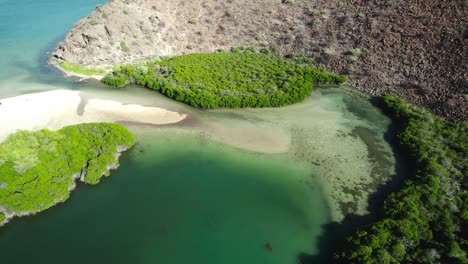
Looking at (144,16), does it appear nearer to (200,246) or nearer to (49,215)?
(49,215)

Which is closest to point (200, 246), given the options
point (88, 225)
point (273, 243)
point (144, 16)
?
point (273, 243)

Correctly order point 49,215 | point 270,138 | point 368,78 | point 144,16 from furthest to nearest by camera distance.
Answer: point 144,16 → point 368,78 → point 270,138 → point 49,215

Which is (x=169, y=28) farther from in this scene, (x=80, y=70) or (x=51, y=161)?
(x=51, y=161)

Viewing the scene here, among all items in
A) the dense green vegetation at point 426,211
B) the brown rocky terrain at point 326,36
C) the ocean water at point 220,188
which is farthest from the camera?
the brown rocky terrain at point 326,36

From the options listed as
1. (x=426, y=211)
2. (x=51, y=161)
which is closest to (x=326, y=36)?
(x=426, y=211)

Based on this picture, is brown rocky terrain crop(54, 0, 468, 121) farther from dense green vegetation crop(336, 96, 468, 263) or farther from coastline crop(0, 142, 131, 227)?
coastline crop(0, 142, 131, 227)

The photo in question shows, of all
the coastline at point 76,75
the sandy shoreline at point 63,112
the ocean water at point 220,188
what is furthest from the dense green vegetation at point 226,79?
the sandy shoreline at point 63,112

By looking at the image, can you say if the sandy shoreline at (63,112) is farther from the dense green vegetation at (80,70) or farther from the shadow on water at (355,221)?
the shadow on water at (355,221)
